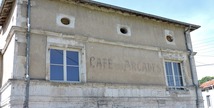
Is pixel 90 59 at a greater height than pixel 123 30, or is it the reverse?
pixel 123 30

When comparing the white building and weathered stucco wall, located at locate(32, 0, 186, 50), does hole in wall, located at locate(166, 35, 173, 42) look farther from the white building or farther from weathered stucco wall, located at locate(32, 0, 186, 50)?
the white building

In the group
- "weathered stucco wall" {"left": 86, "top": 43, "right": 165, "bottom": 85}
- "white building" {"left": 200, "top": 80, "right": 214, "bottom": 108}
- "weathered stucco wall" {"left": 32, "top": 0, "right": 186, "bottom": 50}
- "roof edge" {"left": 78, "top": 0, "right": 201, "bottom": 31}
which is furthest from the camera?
"white building" {"left": 200, "top": 80, "right": 214, "bottom": 108}

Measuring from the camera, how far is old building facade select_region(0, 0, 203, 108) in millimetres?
8148

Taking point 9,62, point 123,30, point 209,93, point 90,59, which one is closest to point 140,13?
point 123,30

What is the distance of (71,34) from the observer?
9.24 m

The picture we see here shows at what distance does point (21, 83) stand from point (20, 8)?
2.68 m

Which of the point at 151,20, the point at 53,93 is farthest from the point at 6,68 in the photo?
the point at 151,20

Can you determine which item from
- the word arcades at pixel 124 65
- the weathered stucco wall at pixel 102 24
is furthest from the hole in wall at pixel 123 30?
the word arcades at pixel 124 65

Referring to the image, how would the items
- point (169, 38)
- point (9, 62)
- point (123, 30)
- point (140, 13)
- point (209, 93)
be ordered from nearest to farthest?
1. point (9, 62)
2. point (123, 30)
3. point (140, 13)
4. point (169, 38)
5. point (209, 93)

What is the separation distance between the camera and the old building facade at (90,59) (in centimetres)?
815

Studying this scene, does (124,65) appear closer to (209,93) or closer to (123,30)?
(123,30)

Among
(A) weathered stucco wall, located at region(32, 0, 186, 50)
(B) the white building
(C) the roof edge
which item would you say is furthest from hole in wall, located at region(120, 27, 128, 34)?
(B) the white building

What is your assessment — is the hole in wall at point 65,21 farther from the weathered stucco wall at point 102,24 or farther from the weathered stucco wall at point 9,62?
the weathered stucco wall at point 9,62

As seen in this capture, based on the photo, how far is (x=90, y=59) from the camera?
932 centimetres
